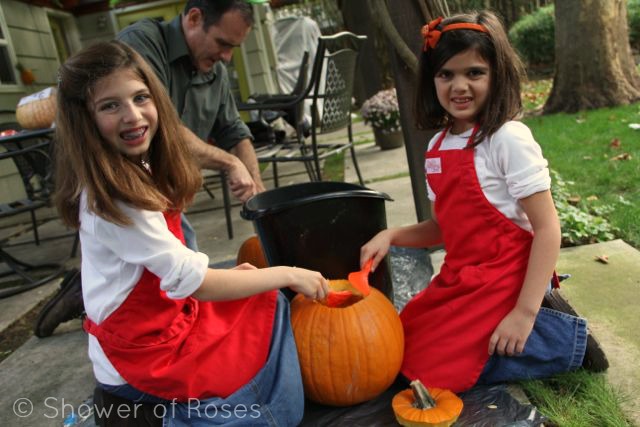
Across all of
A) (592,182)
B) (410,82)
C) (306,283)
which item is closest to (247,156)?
(410,82)

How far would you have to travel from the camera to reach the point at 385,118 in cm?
594

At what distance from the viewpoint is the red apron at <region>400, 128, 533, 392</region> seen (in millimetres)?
1539

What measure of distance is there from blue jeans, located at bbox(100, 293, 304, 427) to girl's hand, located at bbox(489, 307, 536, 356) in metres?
0.56

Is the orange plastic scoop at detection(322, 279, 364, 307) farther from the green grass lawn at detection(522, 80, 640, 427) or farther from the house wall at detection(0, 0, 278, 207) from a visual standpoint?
the house wall at detection(0, 0, 278, 207)

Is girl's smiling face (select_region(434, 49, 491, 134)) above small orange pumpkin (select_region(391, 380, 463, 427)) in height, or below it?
above

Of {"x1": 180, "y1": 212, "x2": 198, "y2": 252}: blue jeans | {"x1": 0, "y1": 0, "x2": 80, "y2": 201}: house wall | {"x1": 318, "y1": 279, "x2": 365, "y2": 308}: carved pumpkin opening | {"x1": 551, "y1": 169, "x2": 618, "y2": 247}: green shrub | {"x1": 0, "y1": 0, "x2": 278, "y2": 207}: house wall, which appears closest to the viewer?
{"x1": 318, "y1": 279, "x2": 365, "y2": 308}: carved pumpkin opening

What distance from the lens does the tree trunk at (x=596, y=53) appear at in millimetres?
5848

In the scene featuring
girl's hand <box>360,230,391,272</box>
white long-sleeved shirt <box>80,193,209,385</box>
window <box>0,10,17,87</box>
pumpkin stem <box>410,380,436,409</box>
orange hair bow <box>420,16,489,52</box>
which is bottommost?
pumpkin stem <box>410,380,436,409</box>

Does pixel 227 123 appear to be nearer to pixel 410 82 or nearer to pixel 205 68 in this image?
pixel 205 68

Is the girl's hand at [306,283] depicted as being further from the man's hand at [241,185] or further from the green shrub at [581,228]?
the green shrub at [581,228]

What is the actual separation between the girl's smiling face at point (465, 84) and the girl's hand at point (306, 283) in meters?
0.64

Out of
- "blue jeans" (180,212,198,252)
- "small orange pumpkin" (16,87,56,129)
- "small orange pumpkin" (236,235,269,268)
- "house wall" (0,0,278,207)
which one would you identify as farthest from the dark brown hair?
"house wall" (0,0,278,207)

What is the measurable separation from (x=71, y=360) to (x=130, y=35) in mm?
1390

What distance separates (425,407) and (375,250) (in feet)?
1.78
